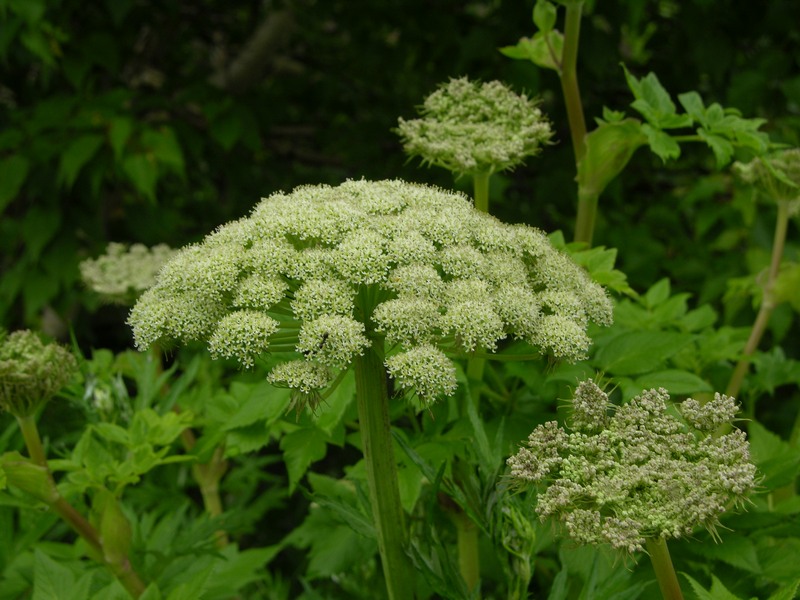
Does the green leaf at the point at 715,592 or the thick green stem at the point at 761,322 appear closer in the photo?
the green leaf at the point at 715,592

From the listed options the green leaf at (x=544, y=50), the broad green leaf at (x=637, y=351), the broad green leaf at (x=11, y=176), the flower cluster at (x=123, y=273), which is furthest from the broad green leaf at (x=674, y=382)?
the broad green leaf at (x=11, y=176)

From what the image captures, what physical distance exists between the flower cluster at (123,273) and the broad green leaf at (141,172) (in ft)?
2.48

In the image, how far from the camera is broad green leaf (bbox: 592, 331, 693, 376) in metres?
2.24

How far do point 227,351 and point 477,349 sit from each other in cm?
47

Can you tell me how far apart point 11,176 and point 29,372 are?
251 centimetres

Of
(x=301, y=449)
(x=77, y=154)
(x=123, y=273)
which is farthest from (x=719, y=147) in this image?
(x=77, y=154)

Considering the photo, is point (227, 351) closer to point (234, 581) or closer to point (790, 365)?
point (234, 581)

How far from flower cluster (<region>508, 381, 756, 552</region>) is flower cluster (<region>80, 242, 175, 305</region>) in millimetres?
2179

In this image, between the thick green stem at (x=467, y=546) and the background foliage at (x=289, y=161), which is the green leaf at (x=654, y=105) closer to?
the background foliage at (x=289, y=161)

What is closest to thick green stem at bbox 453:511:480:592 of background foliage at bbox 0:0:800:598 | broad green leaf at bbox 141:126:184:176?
background foliage at bbox 0:0:800:598

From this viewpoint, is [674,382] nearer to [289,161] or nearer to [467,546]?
[467,546]

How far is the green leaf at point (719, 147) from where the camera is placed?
2225mm

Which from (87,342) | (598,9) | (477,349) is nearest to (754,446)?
(477,349)

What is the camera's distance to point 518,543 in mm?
1840
